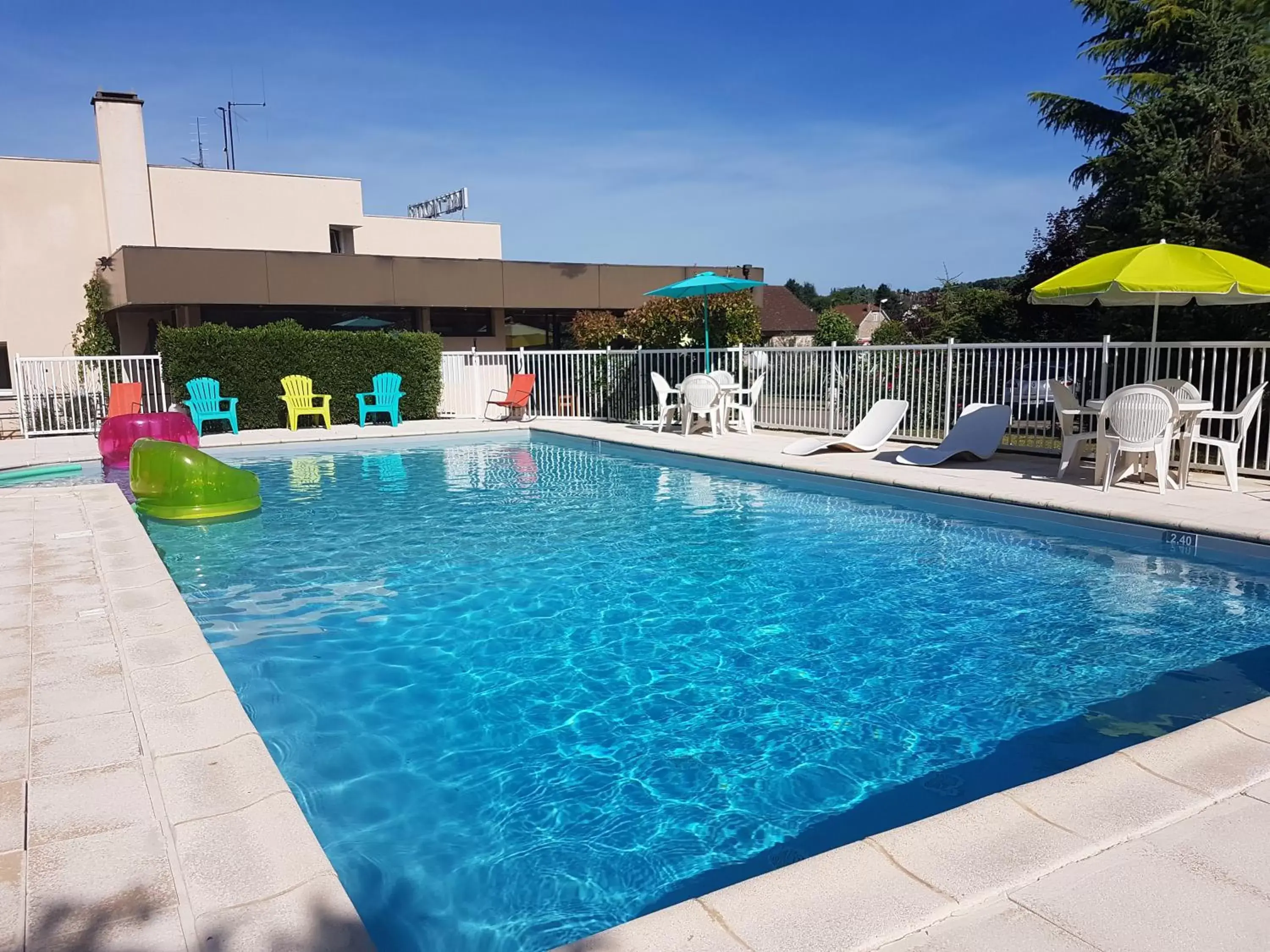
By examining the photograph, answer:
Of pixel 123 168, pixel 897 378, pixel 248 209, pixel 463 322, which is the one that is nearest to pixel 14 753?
pixel 897 378

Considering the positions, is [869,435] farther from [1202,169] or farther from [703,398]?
[1202,169]

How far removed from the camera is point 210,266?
1789cm

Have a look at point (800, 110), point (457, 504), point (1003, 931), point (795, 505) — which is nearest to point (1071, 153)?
point (800, 110)

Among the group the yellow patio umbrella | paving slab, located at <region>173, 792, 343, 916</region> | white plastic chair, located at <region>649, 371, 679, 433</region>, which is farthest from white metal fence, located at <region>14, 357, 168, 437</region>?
paving slab, located at <region>173, 792, 343, 916</region>

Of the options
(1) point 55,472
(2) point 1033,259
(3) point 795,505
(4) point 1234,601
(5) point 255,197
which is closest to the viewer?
(4) point 1234,601

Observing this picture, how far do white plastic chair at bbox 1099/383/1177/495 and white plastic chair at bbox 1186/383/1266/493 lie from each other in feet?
0.88

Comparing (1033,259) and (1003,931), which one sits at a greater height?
(1033,259)

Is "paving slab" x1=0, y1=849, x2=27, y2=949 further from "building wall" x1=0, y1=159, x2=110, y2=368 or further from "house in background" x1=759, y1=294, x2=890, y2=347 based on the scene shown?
"house in background" x1=759, y1=294, x2=890, y2=347

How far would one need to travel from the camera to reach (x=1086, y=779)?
99.3 inches

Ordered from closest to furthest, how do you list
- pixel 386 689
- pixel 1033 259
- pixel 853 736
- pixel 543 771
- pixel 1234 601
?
pixel 543 771
pixel 853 736
pixel 386 689
pixel 1234 601
pixel 1033 259

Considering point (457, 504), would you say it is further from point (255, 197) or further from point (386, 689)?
point (255, 197)

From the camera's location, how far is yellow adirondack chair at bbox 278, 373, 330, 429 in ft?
48.0

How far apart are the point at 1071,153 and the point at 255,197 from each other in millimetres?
19871

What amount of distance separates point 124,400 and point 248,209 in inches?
428
